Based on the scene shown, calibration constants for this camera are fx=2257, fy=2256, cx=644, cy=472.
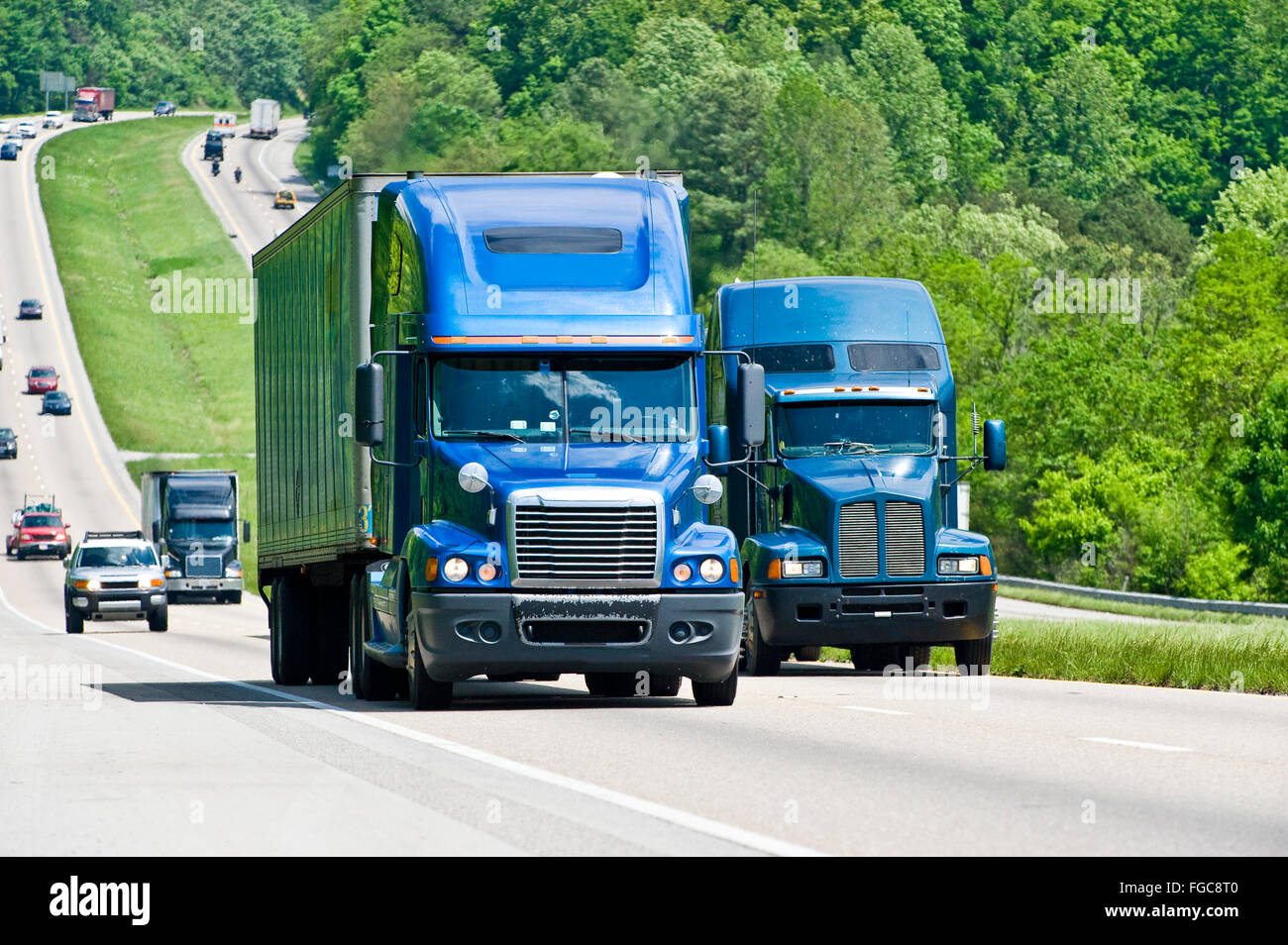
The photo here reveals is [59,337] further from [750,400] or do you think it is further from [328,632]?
[750,400]

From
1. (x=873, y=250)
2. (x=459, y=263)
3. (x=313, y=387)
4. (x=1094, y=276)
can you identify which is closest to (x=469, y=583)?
(x=459, y=263)

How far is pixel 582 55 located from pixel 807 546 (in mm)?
147343

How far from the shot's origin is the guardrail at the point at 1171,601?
161 ft

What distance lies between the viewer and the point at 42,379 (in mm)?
107438

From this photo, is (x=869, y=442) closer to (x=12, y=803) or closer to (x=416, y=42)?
(x=12, y=803)

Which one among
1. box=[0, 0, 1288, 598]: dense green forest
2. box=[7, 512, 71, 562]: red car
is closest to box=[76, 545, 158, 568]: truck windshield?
box=[0, 0, 1288, 598]: dense green forest

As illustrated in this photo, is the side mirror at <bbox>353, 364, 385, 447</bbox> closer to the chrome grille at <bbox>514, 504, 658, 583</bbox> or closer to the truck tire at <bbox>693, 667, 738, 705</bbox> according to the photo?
the chrome grille at <bbox>514, 504, 658, 583</bbox>

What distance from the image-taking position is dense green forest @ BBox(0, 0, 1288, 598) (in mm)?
77062

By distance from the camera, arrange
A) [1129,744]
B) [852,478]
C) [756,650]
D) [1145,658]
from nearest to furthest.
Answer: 1. [1129,744]
2. [1145,658]
3. [852,478]
4. [756,650]

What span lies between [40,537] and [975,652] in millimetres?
60438

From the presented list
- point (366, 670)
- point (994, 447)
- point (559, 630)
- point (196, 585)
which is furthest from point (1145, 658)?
point (196, 585)

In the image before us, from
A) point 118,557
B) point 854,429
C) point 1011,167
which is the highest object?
point 1011,167

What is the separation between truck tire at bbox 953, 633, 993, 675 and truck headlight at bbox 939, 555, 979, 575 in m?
0.80

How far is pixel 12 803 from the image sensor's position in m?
11.3
